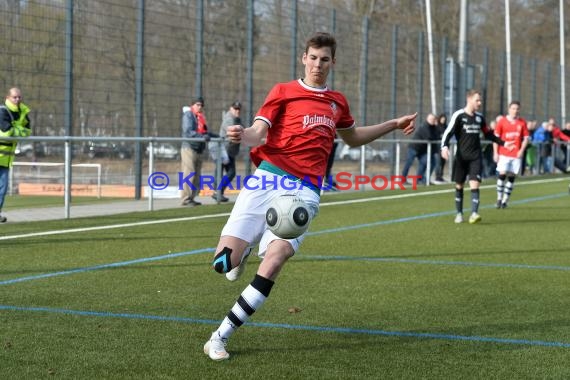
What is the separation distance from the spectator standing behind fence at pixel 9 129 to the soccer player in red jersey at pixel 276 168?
8783mm

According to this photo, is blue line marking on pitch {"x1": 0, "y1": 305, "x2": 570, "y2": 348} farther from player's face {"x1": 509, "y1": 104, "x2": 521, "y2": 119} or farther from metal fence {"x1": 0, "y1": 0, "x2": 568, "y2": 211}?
player's face {"x1": 509, "y1": 104, "x2": 521, "y2": 119}

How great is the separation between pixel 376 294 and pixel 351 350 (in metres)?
2.20

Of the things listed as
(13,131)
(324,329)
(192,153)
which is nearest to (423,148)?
(192,153)

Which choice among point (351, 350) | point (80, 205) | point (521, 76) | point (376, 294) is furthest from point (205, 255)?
point (521, 76)

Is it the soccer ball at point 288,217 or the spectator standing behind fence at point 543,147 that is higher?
the spectator standing behind fence at point 543,147

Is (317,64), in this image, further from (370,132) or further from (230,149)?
(230,149)

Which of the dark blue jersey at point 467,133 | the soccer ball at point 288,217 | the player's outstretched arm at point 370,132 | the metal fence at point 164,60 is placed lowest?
the soccer ball at point 288,217

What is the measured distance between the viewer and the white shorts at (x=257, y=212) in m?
6.22

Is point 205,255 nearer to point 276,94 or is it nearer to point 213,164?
point 276,94

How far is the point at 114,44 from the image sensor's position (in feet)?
64.8

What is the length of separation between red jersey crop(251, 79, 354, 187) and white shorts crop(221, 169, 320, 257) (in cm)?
17

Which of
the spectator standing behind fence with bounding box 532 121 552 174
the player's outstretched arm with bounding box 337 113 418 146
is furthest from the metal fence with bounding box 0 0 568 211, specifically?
the player's outstretched arm with bounding box 337 113 418 146

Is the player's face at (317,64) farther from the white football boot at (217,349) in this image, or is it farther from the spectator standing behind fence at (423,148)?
the spectator standing behind fence at (423,148)

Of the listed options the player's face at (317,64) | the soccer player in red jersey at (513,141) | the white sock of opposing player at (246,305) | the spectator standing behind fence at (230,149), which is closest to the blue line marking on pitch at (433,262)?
the player's face at (317,64)
